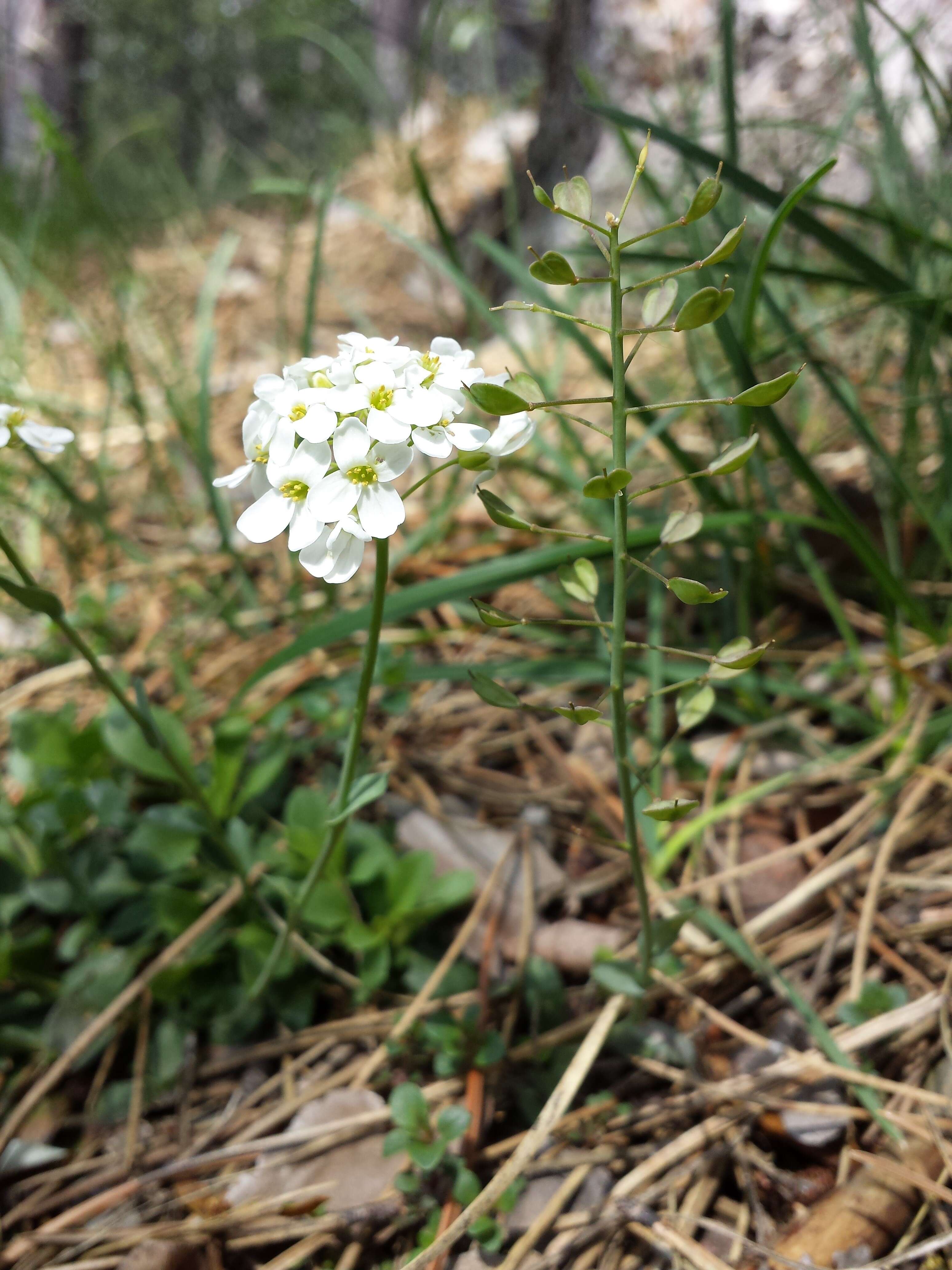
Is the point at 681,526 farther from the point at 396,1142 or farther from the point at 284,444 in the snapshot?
the point at 396,1142

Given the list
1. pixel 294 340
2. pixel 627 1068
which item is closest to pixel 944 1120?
pixel 627 1068

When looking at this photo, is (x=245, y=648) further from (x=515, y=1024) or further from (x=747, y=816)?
(x=747, y=816)

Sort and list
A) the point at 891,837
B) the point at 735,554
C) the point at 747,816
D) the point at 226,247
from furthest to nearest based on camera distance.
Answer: the point at 226,247 → the point at 735,554 → the point at 747,816 → the point at 891,837

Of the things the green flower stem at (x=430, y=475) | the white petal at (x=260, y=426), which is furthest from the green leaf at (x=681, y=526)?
the white petal at (x=260, y=426)

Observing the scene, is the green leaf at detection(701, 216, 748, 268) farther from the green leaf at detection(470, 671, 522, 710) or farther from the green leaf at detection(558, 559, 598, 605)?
the green leaf at detection(470, 671, 522, 710)

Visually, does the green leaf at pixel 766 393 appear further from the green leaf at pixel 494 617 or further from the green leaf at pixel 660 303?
the green leaf at pixel 494 617

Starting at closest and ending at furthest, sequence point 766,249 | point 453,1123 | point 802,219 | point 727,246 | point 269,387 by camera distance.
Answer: point 727,246, point 269,387, point 453,1123, point 766,249, point 802,219

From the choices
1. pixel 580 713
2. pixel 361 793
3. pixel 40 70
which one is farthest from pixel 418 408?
pixel 40 70
